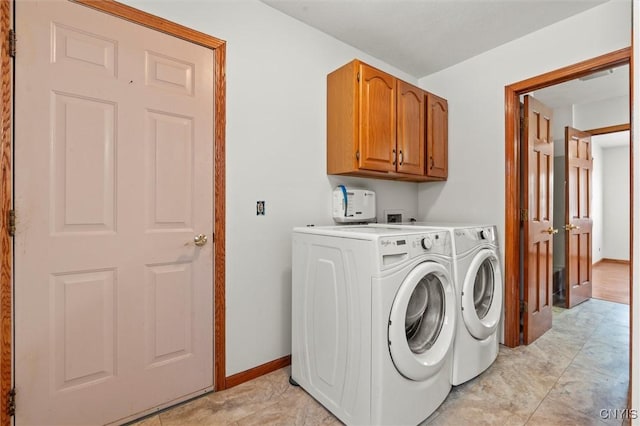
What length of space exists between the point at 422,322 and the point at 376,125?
1303 mm

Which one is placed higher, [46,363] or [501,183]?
[501,183]

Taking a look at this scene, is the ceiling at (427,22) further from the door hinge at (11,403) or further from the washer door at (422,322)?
the door hinge at (11,403)

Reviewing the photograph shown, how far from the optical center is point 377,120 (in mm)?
2164

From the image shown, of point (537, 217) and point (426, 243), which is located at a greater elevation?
point (537, 217)

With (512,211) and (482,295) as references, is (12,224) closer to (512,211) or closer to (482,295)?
(482,295)

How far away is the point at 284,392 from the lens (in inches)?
70.6

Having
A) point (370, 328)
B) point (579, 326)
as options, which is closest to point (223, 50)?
point (370, 328)

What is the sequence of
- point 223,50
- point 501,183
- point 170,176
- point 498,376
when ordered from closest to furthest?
point 170,176, point 223,50, point 498,376, point 501,183

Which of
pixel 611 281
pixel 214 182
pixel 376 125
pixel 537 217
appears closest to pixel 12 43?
pixel 214 182

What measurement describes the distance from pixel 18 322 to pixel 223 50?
63.9 inches

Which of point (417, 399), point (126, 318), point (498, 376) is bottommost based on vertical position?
point (498, 376)

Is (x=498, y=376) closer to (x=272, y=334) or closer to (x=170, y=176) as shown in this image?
(x=272, y=334)

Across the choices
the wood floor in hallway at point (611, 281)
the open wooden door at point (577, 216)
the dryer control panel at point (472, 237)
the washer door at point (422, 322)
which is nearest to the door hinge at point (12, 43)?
the washer door at point (422, 322)

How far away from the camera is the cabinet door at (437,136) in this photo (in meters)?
2.61
